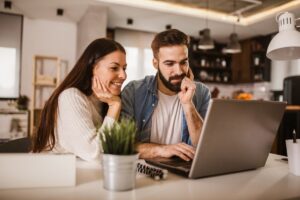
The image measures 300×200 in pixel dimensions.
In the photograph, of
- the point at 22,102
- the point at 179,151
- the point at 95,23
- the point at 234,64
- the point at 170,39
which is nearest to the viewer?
the point at 179,151

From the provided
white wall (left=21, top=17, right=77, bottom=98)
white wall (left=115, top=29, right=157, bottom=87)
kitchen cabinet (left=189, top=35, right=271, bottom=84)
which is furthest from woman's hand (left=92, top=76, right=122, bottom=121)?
kitchen cabinet (left=189, top=35, right=271, bottom=84)

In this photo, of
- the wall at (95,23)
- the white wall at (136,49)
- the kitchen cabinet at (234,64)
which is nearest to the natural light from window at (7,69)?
the wall at (95,23)

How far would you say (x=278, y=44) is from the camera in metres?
1.05

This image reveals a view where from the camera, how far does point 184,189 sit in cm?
71

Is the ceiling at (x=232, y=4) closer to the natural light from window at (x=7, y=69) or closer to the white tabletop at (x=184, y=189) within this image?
the natural light from window at (x=7, y=69)

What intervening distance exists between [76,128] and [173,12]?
4.04m

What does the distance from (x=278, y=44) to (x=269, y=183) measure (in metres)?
0.52

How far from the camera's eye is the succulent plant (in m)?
0.67

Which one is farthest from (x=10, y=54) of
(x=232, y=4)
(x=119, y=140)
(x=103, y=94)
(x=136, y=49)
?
(x=119, y=140)

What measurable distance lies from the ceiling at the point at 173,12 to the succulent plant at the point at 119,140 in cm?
394

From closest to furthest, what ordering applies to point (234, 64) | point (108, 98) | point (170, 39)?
point (108, 98) → point (170, 39) → point (234, 64)

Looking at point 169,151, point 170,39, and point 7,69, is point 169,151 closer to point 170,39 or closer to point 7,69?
point 170,39

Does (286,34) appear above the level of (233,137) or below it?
above

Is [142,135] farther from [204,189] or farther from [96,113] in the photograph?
[204,189]
